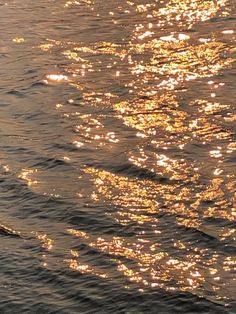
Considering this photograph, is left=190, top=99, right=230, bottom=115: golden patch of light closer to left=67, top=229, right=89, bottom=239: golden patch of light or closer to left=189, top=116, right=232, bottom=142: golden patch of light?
left=189, top=116, right=232, bottom=142: golden patch of light

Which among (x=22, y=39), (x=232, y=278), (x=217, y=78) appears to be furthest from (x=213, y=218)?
(x=22, y=39)

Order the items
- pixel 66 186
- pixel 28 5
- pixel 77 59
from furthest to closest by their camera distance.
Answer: pixel 28 5 < pixel 77 59 < pixel 66 186

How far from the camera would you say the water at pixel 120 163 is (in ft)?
30.7

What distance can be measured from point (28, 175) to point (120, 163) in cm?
116

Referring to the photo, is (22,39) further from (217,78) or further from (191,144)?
(191,144)

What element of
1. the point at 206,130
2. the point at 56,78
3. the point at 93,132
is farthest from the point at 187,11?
the point at 206,130

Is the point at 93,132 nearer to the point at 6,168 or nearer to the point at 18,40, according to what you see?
the point at 6,168

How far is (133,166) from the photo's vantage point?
39.4 ft

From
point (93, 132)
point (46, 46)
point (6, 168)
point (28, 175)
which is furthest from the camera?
point (46, 46)

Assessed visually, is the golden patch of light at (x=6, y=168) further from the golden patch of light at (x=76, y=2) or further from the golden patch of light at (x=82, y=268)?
the golden patch of light at (x=76, y=2)

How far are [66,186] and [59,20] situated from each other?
8.36 meters

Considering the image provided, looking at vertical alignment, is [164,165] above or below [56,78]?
above

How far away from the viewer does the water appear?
9359mm

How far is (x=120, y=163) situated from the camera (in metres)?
12.1
